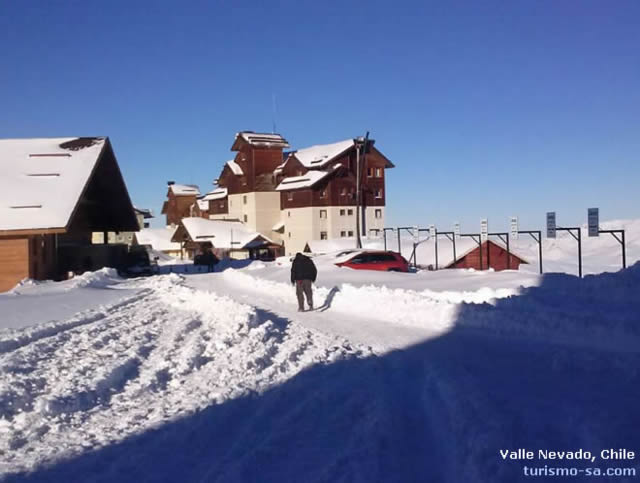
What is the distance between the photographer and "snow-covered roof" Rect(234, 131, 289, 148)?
70375 millimetres

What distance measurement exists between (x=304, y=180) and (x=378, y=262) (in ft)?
116

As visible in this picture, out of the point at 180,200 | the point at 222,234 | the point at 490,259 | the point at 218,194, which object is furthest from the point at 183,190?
the point at 490,259

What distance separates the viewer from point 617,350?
9.00 metres

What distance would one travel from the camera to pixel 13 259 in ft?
77.6

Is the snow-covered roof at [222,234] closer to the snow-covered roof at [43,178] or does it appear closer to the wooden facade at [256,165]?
the wooden facade at [256,165]

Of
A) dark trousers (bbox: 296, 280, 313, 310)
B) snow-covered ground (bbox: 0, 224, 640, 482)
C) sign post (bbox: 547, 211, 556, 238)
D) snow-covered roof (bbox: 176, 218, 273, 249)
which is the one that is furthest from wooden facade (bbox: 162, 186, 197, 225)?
snow-covered ground (bbox: 0, 224, 640, 482)

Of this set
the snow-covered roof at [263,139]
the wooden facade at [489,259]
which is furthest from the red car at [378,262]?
the snow-covered roof at [263,139]

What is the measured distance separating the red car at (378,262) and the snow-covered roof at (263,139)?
43870 millimetres

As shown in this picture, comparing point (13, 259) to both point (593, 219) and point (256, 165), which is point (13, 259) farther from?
point (256, 165)

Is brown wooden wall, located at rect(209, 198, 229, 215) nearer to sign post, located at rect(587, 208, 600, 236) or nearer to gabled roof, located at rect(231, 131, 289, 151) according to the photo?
gabled roof, located at rect(231, 131, 289, 151)

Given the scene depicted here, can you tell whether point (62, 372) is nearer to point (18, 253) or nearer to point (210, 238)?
point (18, 253)

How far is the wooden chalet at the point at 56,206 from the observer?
2344 centimetres

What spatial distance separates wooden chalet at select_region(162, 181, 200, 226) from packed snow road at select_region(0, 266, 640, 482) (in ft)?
302

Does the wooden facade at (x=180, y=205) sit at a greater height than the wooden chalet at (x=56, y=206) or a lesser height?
greater
